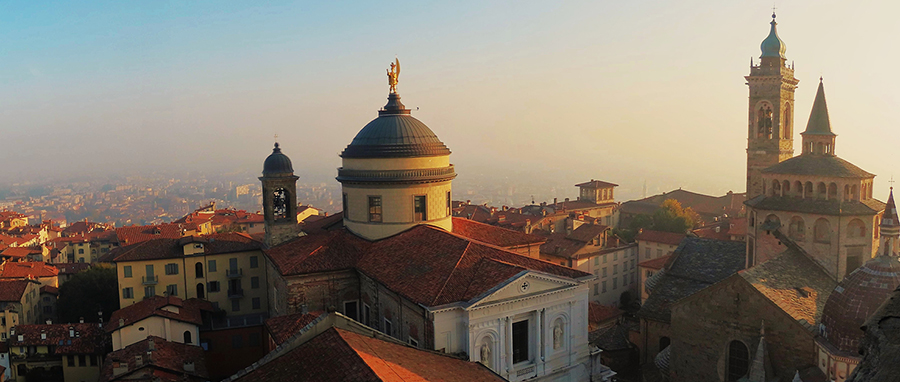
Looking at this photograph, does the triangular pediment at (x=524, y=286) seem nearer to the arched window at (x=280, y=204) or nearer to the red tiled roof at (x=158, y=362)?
the red tiled roof at (x=158, y=362)

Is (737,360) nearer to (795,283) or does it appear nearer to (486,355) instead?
(795,283)

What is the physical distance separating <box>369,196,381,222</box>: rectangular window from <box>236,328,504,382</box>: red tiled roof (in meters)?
11.5

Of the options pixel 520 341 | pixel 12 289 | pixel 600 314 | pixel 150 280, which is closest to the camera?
pixel 520 341

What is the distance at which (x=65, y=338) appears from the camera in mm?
32438

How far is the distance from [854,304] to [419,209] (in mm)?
16807

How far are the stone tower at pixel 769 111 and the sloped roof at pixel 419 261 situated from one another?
29357 mm

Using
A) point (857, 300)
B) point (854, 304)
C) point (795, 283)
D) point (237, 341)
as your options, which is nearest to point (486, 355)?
point (854, 304)

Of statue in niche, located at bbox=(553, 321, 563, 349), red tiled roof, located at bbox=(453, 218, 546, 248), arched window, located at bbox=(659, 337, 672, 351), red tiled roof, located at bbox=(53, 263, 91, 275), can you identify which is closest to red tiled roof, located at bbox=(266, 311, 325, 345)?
statue in niche, located at bbox=(553, 321, 563, 349)

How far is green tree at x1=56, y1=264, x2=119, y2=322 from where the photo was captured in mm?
41469

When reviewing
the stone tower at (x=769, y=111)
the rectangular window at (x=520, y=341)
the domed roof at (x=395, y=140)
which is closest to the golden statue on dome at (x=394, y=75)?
the domed roof at (x=395, y=140)

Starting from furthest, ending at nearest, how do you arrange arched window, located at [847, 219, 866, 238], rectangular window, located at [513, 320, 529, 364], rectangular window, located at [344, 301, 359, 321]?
arched window, located at [847, 219, 866, 238]
rectangular window, located at [344, 301, 359, 321]
rectangular window, located at [513, 320, 529, 364]

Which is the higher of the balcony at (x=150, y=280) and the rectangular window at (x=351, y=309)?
the rectangular window at (x=351, y=309)

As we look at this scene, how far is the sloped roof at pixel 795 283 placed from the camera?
21547mm

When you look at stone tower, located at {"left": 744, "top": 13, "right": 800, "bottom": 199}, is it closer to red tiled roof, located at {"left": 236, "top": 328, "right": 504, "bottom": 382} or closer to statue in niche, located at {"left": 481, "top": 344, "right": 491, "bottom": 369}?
statue in niche, located at {"left": 481, "top": 344, "right": 491, "bottom": 369}
